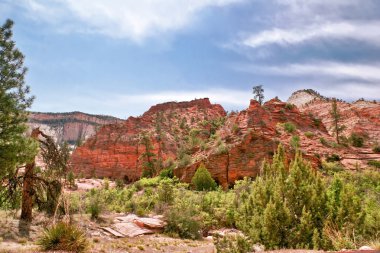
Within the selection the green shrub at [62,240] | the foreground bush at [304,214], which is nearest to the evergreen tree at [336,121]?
the foreground bush at [304,214]

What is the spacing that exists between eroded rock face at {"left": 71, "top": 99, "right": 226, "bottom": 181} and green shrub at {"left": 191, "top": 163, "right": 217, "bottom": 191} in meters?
25.9

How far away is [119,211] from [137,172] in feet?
128

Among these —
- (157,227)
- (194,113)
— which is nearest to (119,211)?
(157,227)

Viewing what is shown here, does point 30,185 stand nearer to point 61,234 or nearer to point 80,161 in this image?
point 61,234

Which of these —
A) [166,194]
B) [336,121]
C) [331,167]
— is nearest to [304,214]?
[166,194]

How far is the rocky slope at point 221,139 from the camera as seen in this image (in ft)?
116

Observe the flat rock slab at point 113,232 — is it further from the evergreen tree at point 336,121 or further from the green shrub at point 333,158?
the evergreen tree at point 336,121

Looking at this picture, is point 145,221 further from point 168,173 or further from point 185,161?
point 168,173

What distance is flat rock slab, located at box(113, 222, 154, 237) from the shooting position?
1735cm

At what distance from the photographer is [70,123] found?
141500mm

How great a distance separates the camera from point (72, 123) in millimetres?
141875

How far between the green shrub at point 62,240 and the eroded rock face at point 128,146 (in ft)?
151

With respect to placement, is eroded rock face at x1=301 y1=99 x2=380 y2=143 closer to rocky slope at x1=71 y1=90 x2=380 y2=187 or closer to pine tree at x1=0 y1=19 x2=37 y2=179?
Result: rocky slope at x1=71 y1=90 x2=380 y2=187

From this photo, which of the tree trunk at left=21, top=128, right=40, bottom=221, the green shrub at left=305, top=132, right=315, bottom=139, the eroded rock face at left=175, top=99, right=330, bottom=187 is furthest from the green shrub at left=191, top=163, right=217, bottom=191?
the tree trunk at left=21, top=128, right=40, bottom=221
